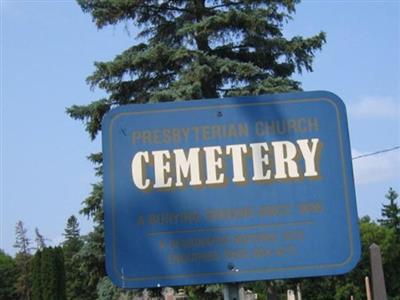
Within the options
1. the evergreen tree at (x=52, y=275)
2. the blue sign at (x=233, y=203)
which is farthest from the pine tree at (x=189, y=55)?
the evergreen tree at (x=52, y=275)

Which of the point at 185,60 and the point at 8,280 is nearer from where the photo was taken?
the point at 185,60

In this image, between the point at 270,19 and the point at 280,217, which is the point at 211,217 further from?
the point at 270,19

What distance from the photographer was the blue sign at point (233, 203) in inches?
117

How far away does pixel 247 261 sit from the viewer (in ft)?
9.75

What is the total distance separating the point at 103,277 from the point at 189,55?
6.18m

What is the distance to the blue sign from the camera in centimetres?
298

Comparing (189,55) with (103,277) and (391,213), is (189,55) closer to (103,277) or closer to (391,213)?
(103,277)

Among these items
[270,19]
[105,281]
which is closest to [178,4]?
[270,19]

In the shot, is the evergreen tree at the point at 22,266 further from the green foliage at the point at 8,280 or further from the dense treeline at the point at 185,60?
the dense treeline at the point at 185,60

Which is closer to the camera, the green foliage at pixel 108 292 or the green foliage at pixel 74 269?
the green foliage at pixel 108 292

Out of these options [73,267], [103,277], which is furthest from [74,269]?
[103,277]

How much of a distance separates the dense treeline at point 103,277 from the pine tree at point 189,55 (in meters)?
1.05

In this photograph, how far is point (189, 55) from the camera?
58.7ft

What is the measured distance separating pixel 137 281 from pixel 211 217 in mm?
406
